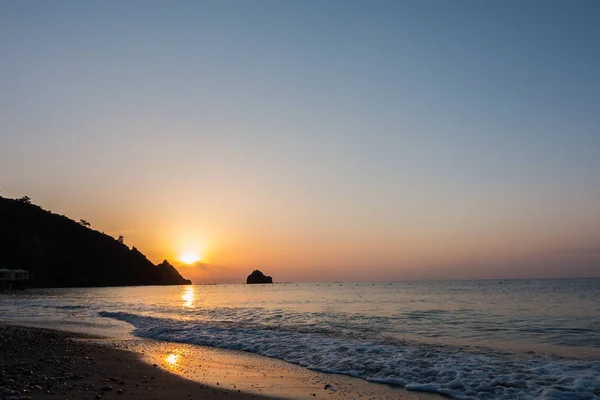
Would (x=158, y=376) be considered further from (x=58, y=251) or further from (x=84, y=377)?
(x=58, y=251)

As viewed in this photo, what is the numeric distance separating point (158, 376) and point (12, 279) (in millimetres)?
104359

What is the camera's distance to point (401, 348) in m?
17.9

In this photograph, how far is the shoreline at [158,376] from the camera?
10477 millimetres

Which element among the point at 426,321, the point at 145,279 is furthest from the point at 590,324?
the point at 145,279

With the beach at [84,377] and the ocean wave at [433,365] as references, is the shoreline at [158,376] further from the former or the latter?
the ocean wave at [433,365]

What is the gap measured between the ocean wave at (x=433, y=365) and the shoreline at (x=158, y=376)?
2.89 ft

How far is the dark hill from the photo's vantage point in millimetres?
127438

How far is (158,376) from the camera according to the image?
12688 millimetres

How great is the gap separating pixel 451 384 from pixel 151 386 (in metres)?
7.79

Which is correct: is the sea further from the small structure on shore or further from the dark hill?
the dark hill

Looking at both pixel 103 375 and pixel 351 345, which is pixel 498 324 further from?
pixel 103 375

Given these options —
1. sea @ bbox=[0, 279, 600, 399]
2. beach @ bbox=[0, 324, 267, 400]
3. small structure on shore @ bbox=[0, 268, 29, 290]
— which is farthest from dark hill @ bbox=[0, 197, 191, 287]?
beach @ bbox=[0, 324, 267, 400]

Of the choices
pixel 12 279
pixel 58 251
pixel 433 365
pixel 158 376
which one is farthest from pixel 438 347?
pixel 58 251

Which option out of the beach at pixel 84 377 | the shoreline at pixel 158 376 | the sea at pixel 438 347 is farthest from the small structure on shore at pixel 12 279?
the beach at pixel 84 377
